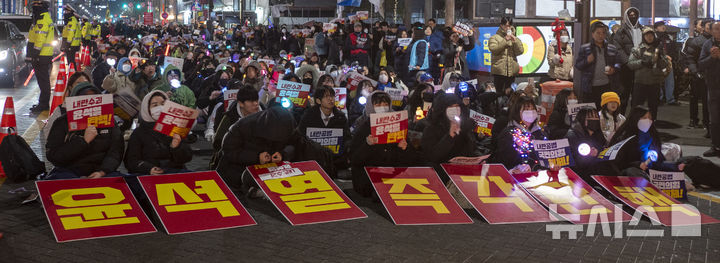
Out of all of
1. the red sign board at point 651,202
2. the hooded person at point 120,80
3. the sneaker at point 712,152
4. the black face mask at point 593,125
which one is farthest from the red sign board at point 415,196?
the hooded person at point 120,80

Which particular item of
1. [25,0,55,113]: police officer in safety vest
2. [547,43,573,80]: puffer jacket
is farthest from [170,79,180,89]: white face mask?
[547,43,573,80]: puffer jacket

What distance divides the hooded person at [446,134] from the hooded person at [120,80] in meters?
6.23

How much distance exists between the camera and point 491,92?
12.6 metres

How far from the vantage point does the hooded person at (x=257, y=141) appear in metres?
8.37

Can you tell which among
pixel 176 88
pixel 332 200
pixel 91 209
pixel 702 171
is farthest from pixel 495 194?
pixel 176 88

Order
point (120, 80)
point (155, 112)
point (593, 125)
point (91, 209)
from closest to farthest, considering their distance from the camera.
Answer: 1. point (91, 209)
2. point (155, 112)
3. point (593, 125)
4. point (120, 80)

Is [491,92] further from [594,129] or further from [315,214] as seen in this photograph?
[315,214]

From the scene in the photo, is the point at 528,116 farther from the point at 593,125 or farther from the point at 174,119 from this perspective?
the point at 174,119

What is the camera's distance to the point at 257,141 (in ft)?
27.9

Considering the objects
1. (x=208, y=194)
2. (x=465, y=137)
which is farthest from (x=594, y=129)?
(x=208, y=194)

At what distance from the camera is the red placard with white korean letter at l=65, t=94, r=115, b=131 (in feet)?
24.9

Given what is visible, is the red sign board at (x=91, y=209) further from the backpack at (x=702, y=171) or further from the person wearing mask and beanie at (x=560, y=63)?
the person wearing mask and beanie at (x=560, y=63)

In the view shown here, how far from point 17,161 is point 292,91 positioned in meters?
3.94

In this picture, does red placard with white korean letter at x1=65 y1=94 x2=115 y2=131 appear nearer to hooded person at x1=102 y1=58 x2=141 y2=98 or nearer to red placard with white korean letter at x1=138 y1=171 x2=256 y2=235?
red placard with white korean letter at x1=138 y1=171 x2=256 y2=235
